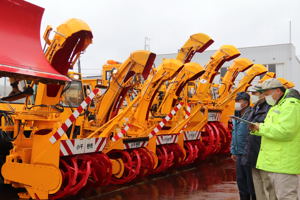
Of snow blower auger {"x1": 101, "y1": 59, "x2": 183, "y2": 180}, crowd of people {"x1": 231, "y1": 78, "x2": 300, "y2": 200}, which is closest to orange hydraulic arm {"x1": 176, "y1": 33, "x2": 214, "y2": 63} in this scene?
snow blower auger {"x1": 101, "y1": 59, "x2": 183, "y2": 180}

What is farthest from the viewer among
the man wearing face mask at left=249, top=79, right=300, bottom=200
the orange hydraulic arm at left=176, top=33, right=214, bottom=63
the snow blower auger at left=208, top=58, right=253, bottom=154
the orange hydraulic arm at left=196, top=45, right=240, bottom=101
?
the snow blower auger at left=208, top=58, right=253, bottom=154

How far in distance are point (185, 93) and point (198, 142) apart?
1351 mm

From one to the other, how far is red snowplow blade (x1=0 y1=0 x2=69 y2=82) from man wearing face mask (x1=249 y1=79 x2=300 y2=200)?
96.5 inches

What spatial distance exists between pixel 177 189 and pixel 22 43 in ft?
14.2

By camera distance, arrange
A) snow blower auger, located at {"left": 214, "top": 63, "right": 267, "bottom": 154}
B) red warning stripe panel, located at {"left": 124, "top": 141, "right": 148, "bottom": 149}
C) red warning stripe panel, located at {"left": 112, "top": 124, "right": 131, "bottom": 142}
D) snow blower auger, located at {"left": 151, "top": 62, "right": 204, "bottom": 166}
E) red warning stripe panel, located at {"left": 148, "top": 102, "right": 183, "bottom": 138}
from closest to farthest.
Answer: red warning stripe panel, located at {"left": 112, "top": 124, "right": 131, "bottom": 142} → red warning stripe panel, located at {"left": 124, "top": 141, "right": 148, "bottom": 149} → red warning stripe panel, located at {"left": 148, "top": 102, "right": 183, "bottom": 138} → snow blower auger, located at {"left": 151, "top": 62, "right": 204, "bottom": 166} → snow blower auger, located at {"left": 214, "top": 63, "right": 267, "bottom": 154}

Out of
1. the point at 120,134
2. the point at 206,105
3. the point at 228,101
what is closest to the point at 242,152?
the point at 120,134

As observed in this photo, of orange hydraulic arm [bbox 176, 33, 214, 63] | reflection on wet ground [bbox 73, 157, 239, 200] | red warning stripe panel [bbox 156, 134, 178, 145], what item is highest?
orange hydraulic arm [bbox 176, 33, 214, 63]

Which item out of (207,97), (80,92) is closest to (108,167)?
(80,92)

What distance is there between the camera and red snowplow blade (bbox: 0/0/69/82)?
378 cm

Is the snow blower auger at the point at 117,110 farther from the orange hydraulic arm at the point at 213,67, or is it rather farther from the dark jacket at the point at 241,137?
the orange hydraulic arm at the point at 213,67

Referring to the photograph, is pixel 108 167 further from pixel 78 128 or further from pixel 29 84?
pixel 29 84

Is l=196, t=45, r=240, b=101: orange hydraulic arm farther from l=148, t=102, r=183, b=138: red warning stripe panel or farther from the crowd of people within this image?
the crowd of people

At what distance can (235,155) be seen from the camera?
5.54 meters

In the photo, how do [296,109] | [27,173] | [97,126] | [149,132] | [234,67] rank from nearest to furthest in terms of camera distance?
[296,109] → [27,173] → [97,126] → [149,132] → [234,67]
